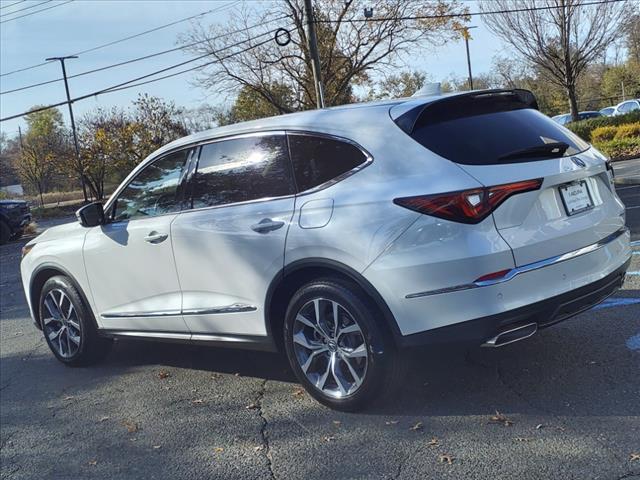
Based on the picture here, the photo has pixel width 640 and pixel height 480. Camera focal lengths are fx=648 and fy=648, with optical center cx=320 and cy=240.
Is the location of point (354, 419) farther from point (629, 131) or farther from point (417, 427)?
point (629, 131)

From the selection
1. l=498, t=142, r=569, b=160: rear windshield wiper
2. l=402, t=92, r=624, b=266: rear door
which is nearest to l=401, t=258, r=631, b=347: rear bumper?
l=402, t=92, r=624, b=266: rear door

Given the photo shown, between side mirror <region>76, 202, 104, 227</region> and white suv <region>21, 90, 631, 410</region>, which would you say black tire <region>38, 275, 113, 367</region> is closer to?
side mirror <region>76, 202, 104, 227</region>

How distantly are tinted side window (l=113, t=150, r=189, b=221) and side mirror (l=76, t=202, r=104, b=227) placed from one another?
11 cm

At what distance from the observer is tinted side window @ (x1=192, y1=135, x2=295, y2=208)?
4.10 meters

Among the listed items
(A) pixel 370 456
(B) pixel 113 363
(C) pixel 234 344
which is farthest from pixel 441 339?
(B) pixel 113 363

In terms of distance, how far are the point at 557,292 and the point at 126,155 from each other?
119 feet

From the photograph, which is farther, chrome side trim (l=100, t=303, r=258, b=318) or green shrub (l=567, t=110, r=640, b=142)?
green shrub (l=567, t=110, r=640, b=142)

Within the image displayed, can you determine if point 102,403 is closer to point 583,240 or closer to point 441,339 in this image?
point 441,339

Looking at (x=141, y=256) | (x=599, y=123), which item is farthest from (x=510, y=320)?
(x=599, y=123)

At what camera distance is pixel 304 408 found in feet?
13.4

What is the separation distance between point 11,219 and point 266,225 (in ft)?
55.2

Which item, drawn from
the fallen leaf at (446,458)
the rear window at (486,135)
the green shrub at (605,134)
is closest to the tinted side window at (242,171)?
the rear window at (486,135)

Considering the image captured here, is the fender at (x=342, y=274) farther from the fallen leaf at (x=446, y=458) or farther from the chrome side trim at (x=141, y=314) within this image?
the chrome side trim at (x=141, y=314)

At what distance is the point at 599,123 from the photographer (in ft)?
78.1
